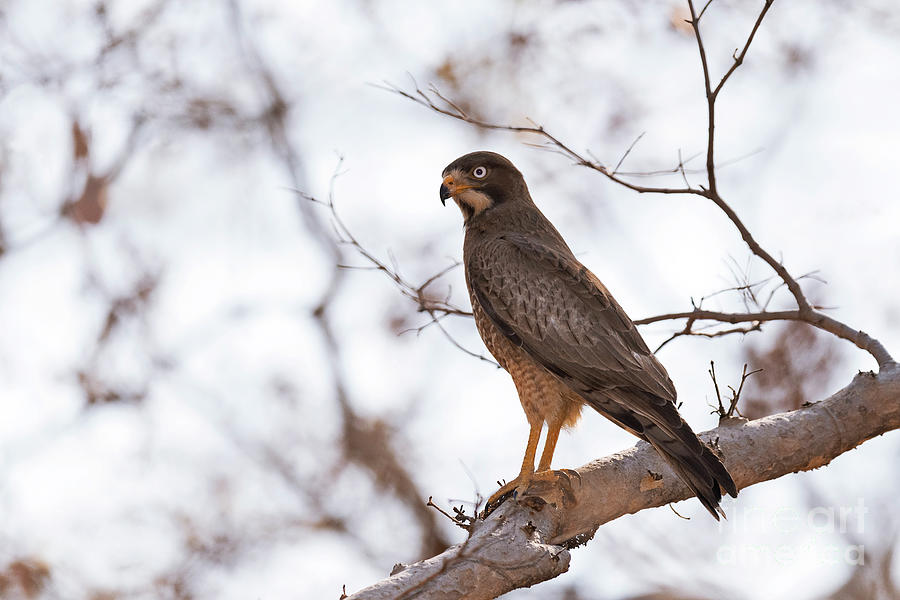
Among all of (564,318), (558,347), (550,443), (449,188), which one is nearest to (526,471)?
(550,443)

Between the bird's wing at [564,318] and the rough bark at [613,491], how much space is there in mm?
447

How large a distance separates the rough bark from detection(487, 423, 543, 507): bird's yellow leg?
0.78ft

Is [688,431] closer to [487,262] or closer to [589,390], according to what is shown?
[589,390]

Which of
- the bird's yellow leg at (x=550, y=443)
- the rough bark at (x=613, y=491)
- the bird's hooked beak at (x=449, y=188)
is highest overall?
the bird's hooked beak at (x=449, y=188)

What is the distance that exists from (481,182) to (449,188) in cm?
22

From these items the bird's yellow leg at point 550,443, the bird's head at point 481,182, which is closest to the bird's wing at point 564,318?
the bird's yellow leg at point 550,443

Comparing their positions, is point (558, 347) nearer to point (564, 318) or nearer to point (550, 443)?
point (564, 318)

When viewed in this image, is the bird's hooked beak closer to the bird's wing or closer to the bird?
the bird

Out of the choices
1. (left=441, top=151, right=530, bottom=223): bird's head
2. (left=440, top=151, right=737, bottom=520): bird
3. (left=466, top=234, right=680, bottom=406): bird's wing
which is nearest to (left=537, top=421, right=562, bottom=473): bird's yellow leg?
(left=440, top=151, right=737, bottom=520): bird

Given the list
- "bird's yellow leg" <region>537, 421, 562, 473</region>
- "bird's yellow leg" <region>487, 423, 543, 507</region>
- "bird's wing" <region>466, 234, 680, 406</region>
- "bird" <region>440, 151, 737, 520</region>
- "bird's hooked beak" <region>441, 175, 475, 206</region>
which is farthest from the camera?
"bird's hooked beak" <region>441, 175, 475, 206</region>

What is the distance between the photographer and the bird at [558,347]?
477 cm

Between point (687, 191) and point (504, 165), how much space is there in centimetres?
177

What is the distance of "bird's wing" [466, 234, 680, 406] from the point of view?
521 centimetres

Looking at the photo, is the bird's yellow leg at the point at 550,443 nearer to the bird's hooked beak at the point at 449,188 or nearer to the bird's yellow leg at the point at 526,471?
the bird's yellow leg at the point at 526,471
